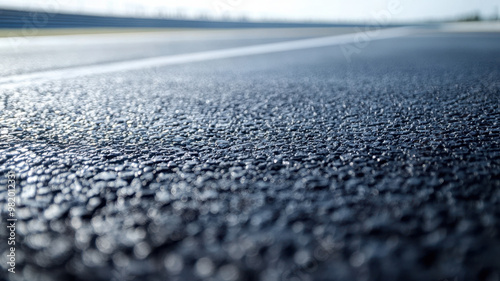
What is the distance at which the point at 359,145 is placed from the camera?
4.58ft

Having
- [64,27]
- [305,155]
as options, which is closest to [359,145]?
[305,155]

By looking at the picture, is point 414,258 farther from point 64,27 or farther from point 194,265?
point 64,27

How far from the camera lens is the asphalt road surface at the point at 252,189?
0.71 meters

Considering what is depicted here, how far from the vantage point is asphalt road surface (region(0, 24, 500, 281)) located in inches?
27.9

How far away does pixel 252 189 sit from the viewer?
3.34ft

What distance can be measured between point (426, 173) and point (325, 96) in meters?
1.47

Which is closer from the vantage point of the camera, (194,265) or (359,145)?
(194,265)

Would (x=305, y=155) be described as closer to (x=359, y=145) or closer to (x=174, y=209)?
(x=359, y=145)

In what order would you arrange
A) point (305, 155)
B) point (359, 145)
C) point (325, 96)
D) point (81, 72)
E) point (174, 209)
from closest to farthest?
point (174, 209) → point (305, 155) → point (359, 145) → point (325, 96) → point (81, 72)

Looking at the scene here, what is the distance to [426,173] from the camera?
3.59 ft

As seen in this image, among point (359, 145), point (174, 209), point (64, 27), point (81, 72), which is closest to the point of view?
point (174, 209)

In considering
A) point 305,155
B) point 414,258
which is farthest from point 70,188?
point 414,258

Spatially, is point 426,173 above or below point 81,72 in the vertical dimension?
above

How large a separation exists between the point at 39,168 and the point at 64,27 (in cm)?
1684
